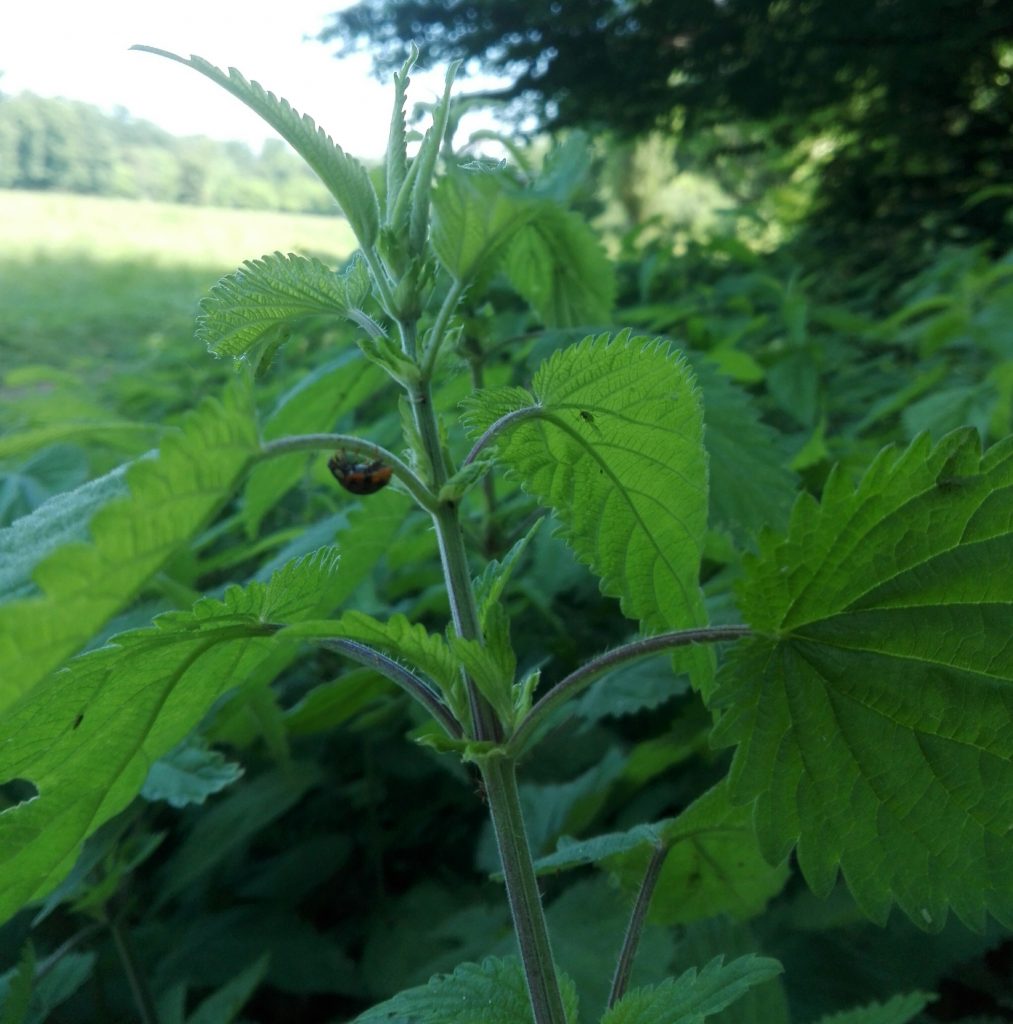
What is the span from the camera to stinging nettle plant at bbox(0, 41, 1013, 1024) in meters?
0.53

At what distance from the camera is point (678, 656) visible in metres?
0.64

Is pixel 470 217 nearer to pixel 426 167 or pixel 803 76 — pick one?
pixel 426 167

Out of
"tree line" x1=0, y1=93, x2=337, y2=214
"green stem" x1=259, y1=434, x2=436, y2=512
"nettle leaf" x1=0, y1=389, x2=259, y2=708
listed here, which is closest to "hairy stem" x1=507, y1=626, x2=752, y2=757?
"green stem" x1=259, y1=434, x2=436, y2=512

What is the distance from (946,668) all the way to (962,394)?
1233mm

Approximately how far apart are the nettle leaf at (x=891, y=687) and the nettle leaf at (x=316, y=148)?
34 centimetres

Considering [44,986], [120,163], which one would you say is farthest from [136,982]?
[120,163]

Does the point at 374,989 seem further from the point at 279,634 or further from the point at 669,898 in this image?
the point at 279,634

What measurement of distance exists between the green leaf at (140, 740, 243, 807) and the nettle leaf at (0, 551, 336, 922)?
9.0 inches

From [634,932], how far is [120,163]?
15.2 m

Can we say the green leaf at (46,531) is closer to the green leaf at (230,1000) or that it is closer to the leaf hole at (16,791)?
the green leaf at (230,1000)

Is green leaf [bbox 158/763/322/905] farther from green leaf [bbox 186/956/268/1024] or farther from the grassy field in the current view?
the grassy field

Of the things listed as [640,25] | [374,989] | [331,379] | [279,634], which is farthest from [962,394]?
[640,25]

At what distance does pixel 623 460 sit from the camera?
0.59 metres

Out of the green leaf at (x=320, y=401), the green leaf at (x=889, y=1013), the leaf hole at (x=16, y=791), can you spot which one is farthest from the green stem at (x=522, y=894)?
the leaf hole at (x=16, y=791)
